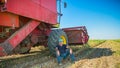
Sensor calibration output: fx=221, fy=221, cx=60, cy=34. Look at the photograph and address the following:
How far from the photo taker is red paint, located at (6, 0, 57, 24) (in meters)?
6.42

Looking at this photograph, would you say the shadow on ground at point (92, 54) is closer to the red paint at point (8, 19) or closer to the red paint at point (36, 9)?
the red paint at point (36, 9)

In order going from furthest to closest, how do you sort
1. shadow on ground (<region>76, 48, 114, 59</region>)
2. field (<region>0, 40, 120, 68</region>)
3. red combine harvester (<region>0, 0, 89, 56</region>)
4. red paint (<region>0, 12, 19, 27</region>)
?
shadow on ground (<region>76, 48, 114, 59</region>)
field (<region>0, 40, 120, 68</region>)
red combine harvester (<region>0, 0, 89, 56</region>)
red paint (<region>0, 12, 19, 27</region>)

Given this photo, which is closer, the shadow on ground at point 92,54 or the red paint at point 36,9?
the red paint at point 36,9

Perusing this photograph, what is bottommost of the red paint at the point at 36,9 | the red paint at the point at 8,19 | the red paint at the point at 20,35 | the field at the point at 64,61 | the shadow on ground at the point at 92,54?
the field at the point at 64,61

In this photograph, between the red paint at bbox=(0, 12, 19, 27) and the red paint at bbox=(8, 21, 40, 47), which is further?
the red paint at bbox=(8, 21, 40, 47)

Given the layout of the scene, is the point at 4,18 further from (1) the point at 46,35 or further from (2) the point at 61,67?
(1) the point at 46,35

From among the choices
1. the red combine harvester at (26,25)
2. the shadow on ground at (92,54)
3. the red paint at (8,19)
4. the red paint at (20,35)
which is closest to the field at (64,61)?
the shadow on ground at (92,54)

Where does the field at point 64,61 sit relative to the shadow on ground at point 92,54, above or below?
below

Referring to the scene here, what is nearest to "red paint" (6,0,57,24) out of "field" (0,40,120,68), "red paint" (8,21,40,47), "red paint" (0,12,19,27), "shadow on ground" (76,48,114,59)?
"red paint" (0,12,19,27)

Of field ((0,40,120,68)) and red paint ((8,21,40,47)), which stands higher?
red paint ((8,21,40,47))

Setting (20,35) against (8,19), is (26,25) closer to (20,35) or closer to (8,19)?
(20,35)

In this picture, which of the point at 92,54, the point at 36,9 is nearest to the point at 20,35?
the point at 36,9

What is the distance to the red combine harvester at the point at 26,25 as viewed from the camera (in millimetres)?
6219

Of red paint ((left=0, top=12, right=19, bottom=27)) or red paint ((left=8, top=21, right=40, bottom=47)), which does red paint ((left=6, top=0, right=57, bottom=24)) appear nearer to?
red paint ((left=0, top=12, right=19, bottom=27))
